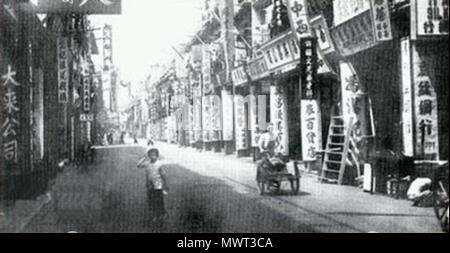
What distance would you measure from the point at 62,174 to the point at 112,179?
11.5 ft

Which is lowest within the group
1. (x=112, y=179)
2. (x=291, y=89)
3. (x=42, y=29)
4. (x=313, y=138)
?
(x=112, y=179)

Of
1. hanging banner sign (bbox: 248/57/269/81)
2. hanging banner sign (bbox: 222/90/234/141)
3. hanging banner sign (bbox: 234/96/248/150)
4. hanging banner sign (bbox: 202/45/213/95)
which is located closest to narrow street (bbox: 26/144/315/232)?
hanging banner sign (bbox: 248/57/269/81)

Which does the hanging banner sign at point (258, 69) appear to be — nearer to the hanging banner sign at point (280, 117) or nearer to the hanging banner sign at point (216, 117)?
the hanging banner sign at point (280, 117)

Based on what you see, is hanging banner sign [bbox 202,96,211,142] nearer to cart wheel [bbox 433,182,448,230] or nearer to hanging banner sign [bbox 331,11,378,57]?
hanging banner sign [bbox 331,11,378,57]

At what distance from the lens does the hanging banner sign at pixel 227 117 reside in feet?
122

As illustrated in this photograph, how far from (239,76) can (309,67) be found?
13845mm

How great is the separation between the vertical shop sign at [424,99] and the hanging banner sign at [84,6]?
712 cm

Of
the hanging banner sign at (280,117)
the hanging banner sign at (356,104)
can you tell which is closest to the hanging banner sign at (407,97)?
the hanging banner sign at (356,104)

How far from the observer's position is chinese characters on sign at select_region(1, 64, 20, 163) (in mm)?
13922

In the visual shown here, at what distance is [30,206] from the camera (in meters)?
14.0

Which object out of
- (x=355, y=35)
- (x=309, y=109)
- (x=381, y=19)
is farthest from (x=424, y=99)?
(x=309, y=109)

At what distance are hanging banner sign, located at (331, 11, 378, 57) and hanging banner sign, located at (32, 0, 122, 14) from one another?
6912 millimetres
